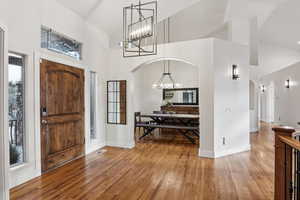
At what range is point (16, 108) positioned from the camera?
2990mm

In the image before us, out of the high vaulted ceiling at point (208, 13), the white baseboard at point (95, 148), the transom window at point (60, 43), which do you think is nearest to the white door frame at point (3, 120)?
the transom window at point (60, 43)

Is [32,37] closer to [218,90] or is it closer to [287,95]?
[218,90]

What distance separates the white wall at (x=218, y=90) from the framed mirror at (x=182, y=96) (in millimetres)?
3759

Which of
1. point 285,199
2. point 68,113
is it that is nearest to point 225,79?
point 285,199

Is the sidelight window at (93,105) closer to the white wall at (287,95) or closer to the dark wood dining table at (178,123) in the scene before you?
the dark wood dining table at (178,123)

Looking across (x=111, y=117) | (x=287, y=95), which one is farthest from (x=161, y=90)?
(x=287, y=95)

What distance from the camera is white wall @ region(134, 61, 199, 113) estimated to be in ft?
29.9

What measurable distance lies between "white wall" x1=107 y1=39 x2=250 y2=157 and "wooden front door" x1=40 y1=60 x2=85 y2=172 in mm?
1729

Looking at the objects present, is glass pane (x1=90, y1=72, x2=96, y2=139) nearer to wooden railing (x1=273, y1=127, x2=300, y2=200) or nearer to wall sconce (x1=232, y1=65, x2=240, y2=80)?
wall sconce (x1=232, y1=65, x2=240, y2=80)

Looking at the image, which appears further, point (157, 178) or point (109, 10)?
point (109, 10)

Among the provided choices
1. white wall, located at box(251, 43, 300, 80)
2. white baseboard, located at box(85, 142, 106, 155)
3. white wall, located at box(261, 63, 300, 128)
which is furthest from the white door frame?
white wall, located at box(261, 63, 300, 128)

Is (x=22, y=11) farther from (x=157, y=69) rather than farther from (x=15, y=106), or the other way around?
(x=157, y=69)

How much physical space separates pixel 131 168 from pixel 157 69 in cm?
660

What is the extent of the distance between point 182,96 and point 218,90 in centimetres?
450
